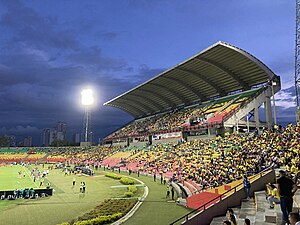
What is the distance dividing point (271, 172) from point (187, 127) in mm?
36124

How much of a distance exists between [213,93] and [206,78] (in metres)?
5.78

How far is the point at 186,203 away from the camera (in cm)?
1967

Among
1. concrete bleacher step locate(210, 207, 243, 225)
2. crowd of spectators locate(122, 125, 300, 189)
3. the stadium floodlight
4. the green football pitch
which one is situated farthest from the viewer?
the stadium floodlight

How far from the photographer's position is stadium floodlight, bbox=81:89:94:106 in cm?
6775

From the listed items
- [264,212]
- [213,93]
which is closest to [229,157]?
[264,212]

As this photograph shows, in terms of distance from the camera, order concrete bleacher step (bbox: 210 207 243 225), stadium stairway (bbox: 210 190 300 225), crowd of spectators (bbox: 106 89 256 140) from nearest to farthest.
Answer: stadium stairway (bbox: 210 190 300 225)
concrete bleacher step (bbox: 210 207 243 225)
crowd of spectators (bbox: 106 89 256 140)

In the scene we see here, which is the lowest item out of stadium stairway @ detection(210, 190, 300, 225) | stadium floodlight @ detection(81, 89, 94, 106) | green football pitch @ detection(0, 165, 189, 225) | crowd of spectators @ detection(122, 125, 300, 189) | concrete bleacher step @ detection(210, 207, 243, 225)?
green football pitch @ detection(0, 165, 189, 225)

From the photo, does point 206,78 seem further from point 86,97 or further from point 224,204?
point 224,204

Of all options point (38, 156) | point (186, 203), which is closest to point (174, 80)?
point (186, 203)

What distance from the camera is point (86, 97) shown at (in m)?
67.6

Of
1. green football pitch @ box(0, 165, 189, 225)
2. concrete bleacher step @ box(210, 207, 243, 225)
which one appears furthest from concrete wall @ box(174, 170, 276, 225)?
green football pitch @ box(0, 165, 189, 225)

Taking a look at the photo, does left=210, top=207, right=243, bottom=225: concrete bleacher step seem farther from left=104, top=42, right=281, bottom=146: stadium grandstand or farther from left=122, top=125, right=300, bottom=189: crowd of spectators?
left=104, top=42, right=281, bottom=146: stadium grandstand

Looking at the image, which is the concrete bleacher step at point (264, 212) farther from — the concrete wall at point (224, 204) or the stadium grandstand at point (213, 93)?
the stadium grandstand at point (213, 93)

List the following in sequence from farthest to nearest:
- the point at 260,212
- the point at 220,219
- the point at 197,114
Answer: the point at 197,114, the point at 220,219, the point at 260,212
